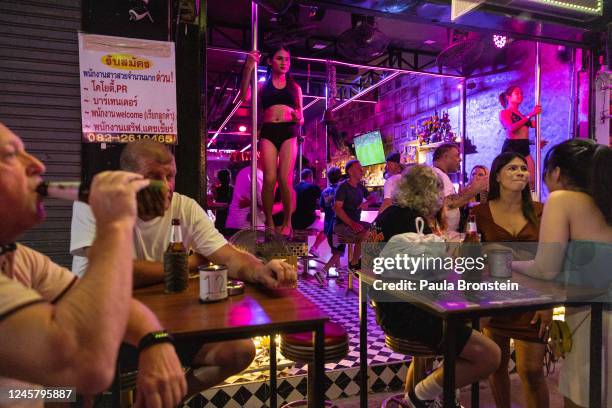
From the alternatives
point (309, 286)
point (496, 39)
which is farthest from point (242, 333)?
point (496, 39)

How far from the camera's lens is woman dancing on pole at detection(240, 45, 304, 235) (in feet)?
13.6

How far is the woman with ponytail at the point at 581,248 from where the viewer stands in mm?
1899

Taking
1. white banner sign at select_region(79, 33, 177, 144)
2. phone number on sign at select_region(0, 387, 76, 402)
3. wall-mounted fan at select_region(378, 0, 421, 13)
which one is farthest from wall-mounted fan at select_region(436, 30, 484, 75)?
phone number on sign at select_region(0, 387, 76, 402)

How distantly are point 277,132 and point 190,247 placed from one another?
2.18m

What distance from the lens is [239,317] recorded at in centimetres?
133

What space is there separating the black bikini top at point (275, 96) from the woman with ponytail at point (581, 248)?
281 cm

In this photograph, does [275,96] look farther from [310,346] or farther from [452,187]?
[310,346]

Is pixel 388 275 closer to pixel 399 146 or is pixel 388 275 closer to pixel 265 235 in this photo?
pixel 265 235

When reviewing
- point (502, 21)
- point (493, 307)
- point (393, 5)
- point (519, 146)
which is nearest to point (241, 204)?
point (393, 5)

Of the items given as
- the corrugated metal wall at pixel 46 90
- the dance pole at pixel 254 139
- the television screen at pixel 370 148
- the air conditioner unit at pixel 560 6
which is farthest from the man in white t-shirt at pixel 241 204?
the television screen at pixel 370 148

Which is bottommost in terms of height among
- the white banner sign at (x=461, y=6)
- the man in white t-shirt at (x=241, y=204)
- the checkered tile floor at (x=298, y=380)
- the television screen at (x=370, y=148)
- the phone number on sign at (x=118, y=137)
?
the checkered tile floor at (x=298, y=380)

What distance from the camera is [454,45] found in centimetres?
Answer: 511

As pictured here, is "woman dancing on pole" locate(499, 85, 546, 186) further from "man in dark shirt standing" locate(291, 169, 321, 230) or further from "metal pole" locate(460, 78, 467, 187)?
"man in dark shirt standing" locate(291, 169, 321, 230)
